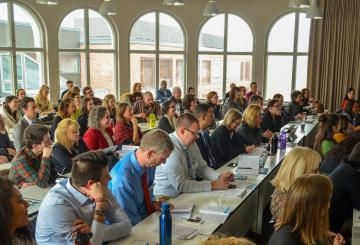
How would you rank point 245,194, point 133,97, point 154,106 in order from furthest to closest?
1. point 133,97
2. point 154,106
3. point 245,194

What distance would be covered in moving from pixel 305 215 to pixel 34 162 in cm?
276

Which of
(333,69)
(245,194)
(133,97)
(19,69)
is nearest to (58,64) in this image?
(19,69)

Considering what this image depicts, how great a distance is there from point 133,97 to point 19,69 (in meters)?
3.30

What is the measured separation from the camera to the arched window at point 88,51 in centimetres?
1111

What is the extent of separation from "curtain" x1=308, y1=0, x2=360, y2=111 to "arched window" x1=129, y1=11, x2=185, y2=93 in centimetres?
395

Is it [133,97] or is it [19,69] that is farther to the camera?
[19,69]

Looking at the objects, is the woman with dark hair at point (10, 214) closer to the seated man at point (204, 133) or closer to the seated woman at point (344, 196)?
the seated woman at point (344, 196)

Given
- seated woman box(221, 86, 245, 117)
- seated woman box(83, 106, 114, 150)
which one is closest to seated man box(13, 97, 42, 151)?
seated woman box(83, 106, 114, 150)

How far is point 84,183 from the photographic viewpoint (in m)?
2.56

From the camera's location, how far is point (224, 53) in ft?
41.3

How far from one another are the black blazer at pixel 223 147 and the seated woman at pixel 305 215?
2.97m

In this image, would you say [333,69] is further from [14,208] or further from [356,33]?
[14,208]

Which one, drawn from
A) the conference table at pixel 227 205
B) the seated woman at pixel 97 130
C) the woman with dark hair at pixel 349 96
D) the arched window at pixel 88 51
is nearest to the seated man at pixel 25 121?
the seated woman at pixel 97 130

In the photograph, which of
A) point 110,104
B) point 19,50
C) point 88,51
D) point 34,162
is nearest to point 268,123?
point 110,104
